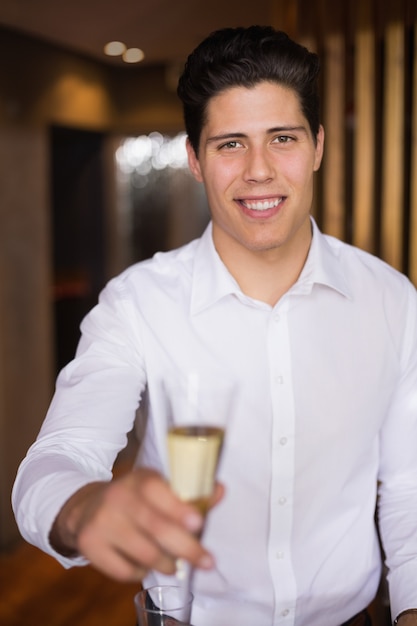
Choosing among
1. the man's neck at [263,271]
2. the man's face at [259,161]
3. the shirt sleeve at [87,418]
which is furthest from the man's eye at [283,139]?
the shirt sleeve at [87,418]

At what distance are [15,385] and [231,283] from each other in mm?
2913

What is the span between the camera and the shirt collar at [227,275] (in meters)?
1.68

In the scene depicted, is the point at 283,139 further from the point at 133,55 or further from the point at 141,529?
Result: the point at 133,55

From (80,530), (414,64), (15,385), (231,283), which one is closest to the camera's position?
(80,530)

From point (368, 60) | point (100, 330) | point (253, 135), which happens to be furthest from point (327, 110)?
point (100, 330)

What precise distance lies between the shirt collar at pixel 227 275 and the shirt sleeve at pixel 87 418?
0.17m

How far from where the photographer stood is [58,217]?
220 inches

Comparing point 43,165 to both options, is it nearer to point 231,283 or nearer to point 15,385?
point 15,385

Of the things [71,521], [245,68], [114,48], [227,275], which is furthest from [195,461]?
[114,48]

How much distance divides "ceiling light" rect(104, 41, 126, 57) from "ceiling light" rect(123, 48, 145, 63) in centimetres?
5

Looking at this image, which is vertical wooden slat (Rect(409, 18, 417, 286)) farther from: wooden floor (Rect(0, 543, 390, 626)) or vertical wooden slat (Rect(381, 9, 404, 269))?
wooden floor (Rect(0, 543, 390, 626))

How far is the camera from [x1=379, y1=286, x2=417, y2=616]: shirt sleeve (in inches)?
62.9

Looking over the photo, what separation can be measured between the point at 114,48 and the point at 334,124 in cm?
195

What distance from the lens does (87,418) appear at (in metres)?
1.38
